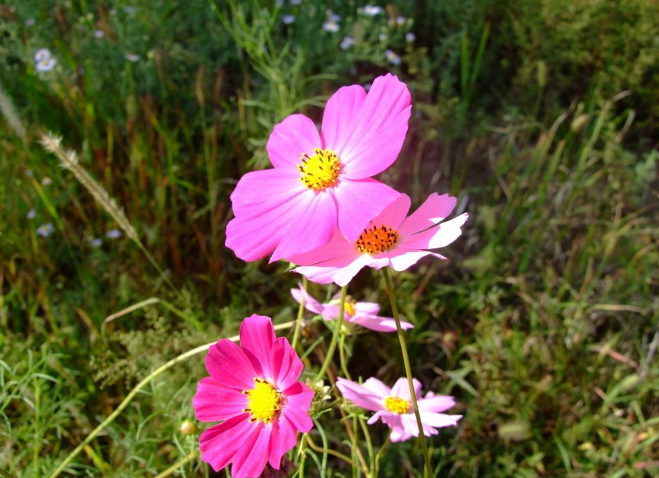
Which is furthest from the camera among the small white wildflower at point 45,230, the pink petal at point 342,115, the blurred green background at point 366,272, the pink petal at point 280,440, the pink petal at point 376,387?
the small white wildflower at point 45,230

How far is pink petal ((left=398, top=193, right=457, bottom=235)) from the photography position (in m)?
0.71

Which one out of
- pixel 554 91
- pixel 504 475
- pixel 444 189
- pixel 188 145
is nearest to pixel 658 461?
pixel 504 475

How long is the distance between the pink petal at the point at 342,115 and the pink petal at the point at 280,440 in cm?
34

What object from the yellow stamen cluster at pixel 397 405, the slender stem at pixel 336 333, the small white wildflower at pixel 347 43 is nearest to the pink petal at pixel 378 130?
the slender stem at pixel 336 333

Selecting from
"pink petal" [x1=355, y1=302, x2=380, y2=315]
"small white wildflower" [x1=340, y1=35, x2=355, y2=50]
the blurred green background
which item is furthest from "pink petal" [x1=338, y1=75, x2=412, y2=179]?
"small white wildflower" [x1=340, y1=35, x2=355, y2=50]

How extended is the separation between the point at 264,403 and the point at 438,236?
281mm

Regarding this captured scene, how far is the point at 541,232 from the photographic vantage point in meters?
2.00

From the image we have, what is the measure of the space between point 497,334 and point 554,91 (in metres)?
1.16

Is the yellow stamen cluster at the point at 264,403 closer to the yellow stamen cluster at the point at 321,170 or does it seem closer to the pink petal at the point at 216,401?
the pink petal at the point at 216,401

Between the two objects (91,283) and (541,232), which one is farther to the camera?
(541,232)

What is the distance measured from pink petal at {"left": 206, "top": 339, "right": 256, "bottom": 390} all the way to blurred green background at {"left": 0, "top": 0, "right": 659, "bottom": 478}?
386 mm

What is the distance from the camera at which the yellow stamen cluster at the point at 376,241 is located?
725 millimetres

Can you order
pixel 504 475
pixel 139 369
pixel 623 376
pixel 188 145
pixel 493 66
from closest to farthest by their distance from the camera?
pixel 139 369 < pixel 504 475 < pixel 623 376 < pixel 188 145 < pixel 493 66

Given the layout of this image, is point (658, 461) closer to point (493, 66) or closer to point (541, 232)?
point (541, 232)
